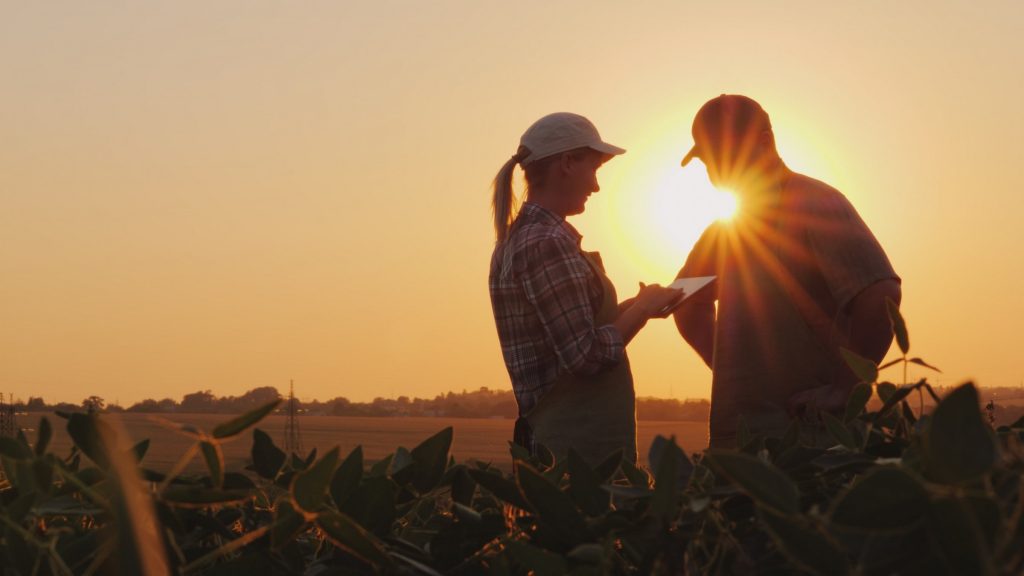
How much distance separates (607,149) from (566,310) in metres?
0.93

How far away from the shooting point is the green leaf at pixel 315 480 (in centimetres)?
73

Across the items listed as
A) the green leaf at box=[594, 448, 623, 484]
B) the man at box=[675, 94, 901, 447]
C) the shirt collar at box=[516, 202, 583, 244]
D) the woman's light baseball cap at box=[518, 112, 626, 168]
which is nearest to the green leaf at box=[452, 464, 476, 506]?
the green leaf at box=[594, 448, 623, 484]

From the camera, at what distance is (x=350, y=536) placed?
2.52ft

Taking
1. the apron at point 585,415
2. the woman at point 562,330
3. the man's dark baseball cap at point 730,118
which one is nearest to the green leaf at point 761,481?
the woman at point 562,330

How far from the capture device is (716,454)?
0.59 meters

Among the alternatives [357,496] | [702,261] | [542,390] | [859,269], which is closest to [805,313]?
[859,269]

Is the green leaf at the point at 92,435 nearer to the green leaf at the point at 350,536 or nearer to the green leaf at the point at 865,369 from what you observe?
the green leaf at the point at 350,536

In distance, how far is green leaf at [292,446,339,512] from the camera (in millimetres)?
730

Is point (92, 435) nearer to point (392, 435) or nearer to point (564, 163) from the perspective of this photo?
point (564, 163)

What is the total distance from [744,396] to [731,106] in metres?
1.14

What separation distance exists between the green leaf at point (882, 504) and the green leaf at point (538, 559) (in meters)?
0.23

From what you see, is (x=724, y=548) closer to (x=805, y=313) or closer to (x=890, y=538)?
(x=890, y=538)

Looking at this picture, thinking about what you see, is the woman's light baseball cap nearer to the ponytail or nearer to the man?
the ponytail

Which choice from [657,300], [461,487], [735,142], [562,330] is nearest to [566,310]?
[562,330]
